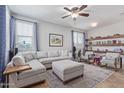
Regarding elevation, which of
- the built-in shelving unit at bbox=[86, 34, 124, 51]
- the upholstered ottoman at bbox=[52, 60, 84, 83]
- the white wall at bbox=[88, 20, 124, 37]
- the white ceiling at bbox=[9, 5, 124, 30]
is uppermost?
the white ceiling at bbox=[9, 5, 124, 30]

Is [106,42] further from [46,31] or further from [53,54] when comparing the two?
[46,31]

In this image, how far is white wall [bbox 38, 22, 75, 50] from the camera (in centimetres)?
458

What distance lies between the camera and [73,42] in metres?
6.09

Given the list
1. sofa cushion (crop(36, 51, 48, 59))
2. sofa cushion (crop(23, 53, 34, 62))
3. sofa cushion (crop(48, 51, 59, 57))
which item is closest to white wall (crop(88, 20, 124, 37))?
sofa cushion (crop(48, 51, 59, 57))

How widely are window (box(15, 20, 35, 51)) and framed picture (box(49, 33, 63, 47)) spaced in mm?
1070

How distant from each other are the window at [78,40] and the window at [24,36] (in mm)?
3296

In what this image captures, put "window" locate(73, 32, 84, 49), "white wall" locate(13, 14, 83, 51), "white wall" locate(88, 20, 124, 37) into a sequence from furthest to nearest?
"window" locate(73, 32, 84, 49)
"white wall" locate(88, 20, 124, 37)
"white wall" locate(13, 14, 83, 51)

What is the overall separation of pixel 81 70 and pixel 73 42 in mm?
3491

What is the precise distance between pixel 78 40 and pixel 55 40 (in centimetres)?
232

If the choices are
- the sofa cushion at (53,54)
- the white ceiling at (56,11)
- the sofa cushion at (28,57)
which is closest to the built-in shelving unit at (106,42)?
the white ceiling at (56,11)

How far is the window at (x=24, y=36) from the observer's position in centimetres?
391

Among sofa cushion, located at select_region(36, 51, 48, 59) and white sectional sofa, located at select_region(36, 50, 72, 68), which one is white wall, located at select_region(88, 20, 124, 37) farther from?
sofa cushion, located at select_region(36, 51, 48, 59)

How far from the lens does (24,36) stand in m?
Answer: 4.10

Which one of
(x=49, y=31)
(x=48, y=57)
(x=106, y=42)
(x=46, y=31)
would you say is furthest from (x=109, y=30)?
(x=48, y=57)
